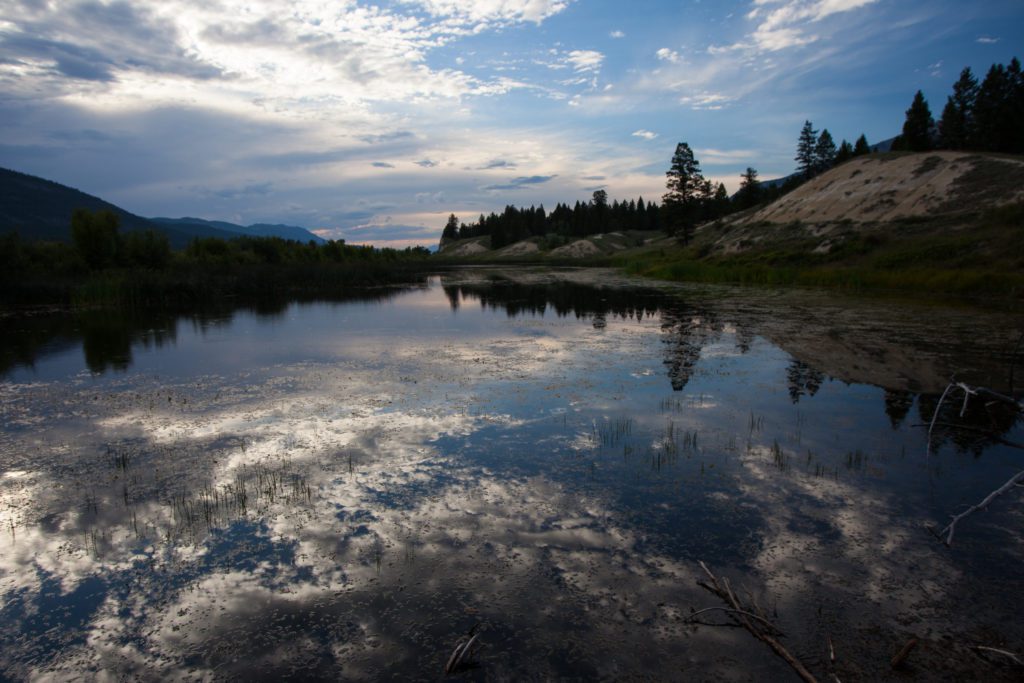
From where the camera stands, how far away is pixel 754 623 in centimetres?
578

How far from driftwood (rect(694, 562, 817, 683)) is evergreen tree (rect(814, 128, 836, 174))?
123 m

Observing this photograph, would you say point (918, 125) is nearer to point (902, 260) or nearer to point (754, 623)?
point (902, 260)

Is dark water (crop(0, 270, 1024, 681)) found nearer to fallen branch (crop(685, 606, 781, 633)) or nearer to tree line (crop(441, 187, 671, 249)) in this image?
fallen branch (crop(685, 606, 781, 633))

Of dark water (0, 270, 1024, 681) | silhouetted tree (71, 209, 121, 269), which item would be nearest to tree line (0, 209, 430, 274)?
silhouetted tree (71, 209, 121, 269)

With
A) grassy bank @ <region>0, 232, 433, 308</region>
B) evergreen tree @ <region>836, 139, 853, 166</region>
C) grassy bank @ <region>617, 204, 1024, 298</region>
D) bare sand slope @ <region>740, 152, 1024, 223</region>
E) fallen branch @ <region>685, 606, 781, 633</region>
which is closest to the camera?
fallen branch @ <region>685, 606, 781, 633</region>

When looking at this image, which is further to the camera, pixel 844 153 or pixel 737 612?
pixel 844 153

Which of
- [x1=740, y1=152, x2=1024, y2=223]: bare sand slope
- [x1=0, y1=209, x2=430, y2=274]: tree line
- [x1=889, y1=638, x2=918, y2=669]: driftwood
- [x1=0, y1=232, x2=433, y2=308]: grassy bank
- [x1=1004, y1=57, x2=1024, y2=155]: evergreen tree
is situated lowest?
[x1=889, y1=638, x2=918, y2=669]: driftwood

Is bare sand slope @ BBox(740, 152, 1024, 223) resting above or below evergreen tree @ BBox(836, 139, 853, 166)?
below

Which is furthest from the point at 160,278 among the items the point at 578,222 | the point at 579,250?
the point at 578,222

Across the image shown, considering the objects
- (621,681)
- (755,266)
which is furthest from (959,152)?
(621,681)

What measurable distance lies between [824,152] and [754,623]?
125 m

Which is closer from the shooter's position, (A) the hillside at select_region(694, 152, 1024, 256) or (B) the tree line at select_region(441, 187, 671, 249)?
(A) the hillside at select_region(694, 152, 1024, 256)

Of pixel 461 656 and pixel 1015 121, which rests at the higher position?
pixel 1015 121

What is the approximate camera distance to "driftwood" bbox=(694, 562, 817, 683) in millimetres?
4816
